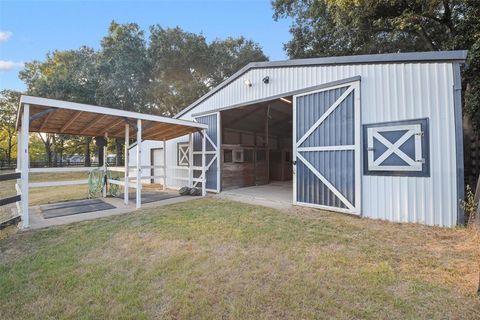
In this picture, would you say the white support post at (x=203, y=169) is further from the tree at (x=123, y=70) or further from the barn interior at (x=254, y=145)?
the tree at (x=123, y=70)

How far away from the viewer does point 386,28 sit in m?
9.97

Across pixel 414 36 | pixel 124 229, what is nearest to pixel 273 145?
pixel 414 36

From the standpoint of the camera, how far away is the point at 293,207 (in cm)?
628

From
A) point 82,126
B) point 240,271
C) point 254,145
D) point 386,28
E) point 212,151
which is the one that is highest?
point 386,28

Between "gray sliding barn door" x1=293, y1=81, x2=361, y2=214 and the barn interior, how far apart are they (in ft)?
8.83

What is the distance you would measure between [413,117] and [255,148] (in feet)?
23.2

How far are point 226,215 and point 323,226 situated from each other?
2.11 m

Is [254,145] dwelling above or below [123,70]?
below

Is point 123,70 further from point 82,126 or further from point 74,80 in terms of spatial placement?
point 82,126

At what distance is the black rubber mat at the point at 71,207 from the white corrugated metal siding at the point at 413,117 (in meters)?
6.72

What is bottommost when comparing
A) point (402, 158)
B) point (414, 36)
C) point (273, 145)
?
point (402, 158)

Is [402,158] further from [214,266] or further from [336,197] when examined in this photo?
[214,266]

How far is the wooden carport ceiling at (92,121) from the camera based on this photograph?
5052 millimetres

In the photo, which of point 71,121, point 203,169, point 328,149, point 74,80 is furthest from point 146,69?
point 328,149
